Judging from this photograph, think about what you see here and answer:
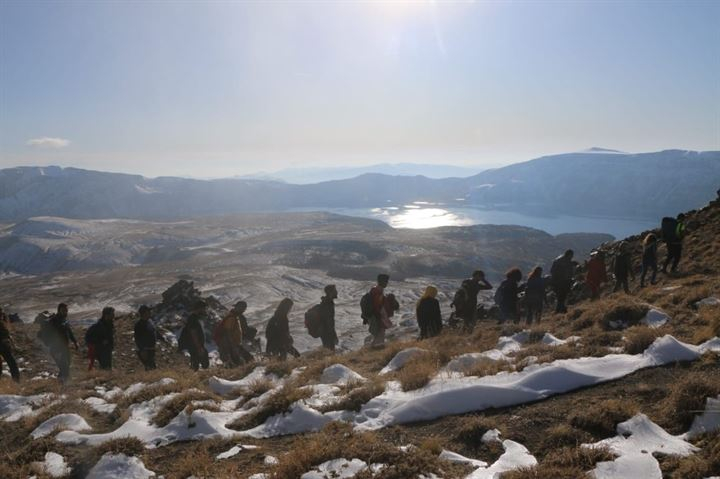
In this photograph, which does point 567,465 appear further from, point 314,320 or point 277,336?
point 277,336

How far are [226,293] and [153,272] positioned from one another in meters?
41.5

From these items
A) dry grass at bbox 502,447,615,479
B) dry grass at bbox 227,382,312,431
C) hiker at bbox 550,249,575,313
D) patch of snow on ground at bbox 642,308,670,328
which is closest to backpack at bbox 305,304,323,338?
dry grass at bbox 227,382,312,431

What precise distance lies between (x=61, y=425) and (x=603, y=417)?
779 cm

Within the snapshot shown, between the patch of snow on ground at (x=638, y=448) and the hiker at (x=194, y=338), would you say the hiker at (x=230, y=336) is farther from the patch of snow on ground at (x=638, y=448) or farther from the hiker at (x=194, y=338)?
the patch of snow on ground at (x=638, y=448)

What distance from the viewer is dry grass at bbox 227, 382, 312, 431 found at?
22.5 feet

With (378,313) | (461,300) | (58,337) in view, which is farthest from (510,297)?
(58,337)

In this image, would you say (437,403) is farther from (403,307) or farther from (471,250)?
(471,250)

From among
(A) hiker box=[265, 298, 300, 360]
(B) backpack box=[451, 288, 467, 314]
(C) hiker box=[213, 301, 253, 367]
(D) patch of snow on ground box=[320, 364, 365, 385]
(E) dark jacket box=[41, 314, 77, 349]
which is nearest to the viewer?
(D) patch of snow on ground box=[320, 364, 365, 385]

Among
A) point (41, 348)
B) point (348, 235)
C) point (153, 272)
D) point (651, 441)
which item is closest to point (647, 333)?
point (651, 441)

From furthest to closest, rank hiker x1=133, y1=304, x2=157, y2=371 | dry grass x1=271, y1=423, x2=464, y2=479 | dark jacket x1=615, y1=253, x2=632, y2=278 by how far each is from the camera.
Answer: dark jacket x1=615, y1=253, x2=632, y2=278 < hiker x1=133, y1=304, x2=157, y2=371 < dry grass x1=271, y1=423, x2=464, y2=479

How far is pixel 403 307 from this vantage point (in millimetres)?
74500

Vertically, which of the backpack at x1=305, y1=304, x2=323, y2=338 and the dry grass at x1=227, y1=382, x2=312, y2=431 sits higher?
the dry grass at x1=227, y1=382, x2=312, y2=431

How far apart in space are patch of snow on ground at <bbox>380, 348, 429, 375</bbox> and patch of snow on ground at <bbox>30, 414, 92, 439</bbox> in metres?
5.21

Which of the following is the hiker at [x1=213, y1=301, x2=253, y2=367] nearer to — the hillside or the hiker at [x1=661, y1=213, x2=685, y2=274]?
the hillside
